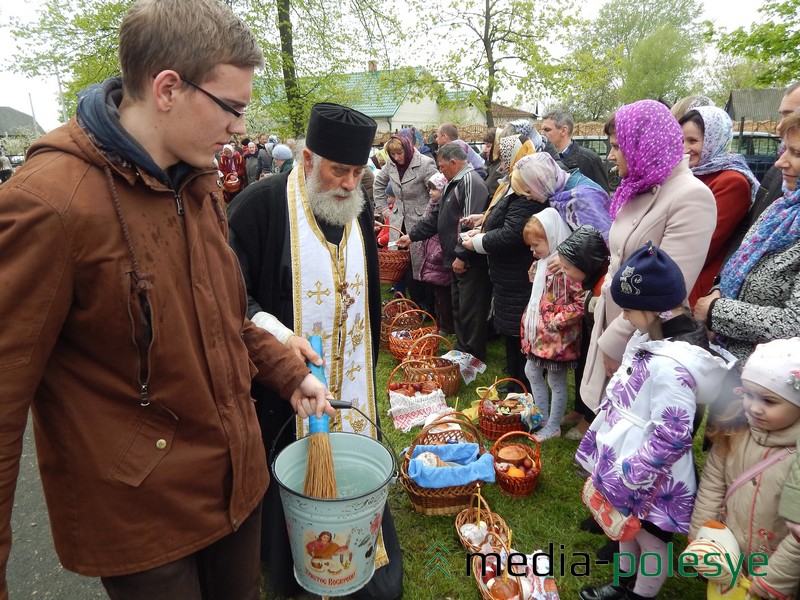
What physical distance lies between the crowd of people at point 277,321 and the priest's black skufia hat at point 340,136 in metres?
0.01

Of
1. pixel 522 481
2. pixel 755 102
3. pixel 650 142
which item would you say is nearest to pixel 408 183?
pixel 650 142

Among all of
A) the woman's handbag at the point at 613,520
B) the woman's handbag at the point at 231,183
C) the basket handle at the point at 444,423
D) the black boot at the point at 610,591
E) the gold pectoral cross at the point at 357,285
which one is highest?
the gold pectoral cross at the point at 357,285

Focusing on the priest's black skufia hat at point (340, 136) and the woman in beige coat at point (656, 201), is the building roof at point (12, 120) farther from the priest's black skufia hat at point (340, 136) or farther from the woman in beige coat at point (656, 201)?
the woman in beige coat at point (656, 201)

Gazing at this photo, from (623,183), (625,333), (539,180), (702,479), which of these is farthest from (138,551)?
(539,180)

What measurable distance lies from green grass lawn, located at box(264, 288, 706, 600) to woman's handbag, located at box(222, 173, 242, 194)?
27.8 feet

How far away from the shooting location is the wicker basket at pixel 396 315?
5664mm

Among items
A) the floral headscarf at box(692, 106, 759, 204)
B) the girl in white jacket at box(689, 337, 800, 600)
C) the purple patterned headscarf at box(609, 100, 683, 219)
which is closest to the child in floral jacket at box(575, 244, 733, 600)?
the girl in white jacket at box(689, 337, 800, 600)

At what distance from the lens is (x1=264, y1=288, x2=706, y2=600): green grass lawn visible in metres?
2.61

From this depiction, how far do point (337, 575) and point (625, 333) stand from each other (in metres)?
1.77

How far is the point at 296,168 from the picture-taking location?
8.10 feet

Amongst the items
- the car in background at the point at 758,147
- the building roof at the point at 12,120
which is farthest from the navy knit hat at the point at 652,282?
the building roof at the point at 12,120

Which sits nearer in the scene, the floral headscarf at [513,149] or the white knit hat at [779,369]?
the white knit hat at [779,369]

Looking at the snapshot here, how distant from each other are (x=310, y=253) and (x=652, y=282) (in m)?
1.47

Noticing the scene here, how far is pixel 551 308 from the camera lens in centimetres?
375
